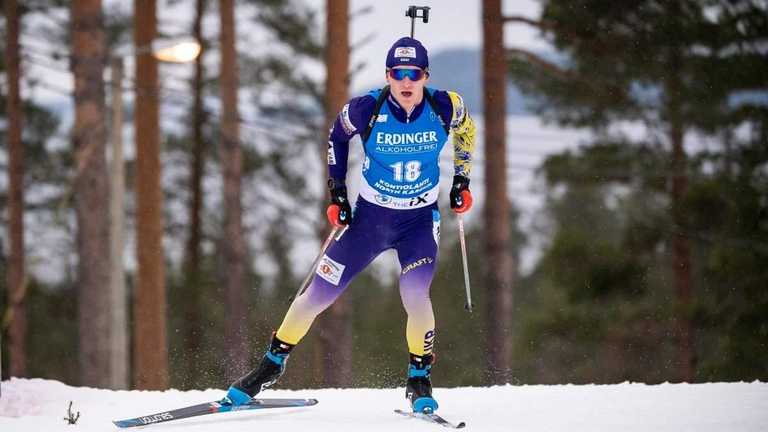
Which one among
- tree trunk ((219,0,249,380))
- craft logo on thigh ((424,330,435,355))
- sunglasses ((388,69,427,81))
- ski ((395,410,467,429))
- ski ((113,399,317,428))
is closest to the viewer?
ski ((395,410,467,429))

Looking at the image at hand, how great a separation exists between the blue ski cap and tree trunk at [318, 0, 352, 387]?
6.14 m

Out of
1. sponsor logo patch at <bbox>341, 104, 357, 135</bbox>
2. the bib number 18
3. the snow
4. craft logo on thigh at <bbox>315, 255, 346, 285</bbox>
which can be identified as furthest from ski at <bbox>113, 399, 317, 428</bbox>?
sponsor logo patch at <bbox>341, 104, 357, 135</bbox>

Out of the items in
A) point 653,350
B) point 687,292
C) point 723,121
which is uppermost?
point 723,121

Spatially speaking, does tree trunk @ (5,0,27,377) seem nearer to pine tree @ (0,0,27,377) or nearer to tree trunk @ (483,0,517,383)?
pine tree @ (0,0,27,377)

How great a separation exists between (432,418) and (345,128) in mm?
1984

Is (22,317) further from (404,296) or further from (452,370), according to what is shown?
(404,296)

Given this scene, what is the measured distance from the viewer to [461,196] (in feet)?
22.6

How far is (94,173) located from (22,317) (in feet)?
33.8

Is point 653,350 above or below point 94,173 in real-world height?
below

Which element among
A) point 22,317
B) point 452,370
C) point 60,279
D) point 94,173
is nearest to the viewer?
point 94,173

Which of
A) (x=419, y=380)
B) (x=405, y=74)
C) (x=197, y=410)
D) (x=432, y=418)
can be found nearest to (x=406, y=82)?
(x=405, y=74)

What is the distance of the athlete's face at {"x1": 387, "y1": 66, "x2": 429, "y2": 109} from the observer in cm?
637

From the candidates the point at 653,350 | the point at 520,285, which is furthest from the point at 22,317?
the point at 520,285

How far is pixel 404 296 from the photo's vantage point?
6.62 meters
